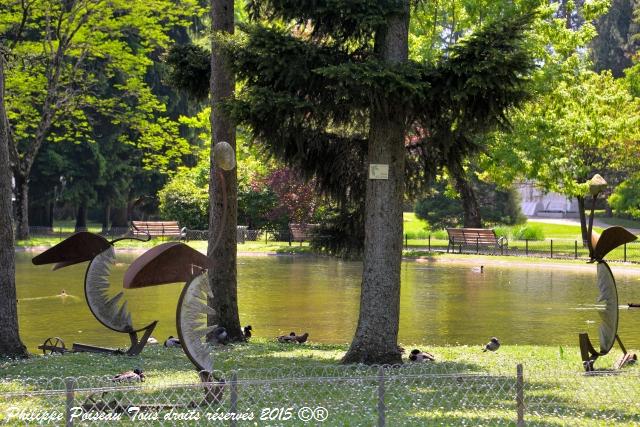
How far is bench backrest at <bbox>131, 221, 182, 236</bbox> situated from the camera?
141 ft

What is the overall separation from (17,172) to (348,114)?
30.3m

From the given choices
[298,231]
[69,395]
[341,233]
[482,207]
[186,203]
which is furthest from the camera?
[482,207]

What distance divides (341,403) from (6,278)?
5929 mm

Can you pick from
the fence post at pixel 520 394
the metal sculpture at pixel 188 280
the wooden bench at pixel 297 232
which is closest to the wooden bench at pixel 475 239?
the wooden bench at pixel 297 232

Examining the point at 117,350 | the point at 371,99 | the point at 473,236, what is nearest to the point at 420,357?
the point at 371,99

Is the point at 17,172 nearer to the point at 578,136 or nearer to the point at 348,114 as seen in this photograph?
the point at 578,136

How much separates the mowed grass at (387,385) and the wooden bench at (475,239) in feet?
75.6

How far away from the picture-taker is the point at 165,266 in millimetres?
9070

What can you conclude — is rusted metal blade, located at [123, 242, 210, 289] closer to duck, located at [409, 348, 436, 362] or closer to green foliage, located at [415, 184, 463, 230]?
duck, located at [409, 348, 436, 362]

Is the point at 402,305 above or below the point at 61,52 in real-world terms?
below

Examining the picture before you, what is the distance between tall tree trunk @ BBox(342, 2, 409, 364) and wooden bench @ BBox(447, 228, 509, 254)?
25132 mm

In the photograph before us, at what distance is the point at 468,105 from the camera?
11.8m

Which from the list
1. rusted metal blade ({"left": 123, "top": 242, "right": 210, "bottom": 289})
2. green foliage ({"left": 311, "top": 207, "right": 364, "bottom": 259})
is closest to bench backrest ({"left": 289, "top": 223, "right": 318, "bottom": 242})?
green foliage ({"left": 311, "top": 207, "right": 364, "bottom": 259})

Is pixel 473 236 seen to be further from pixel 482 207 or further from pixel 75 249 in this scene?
pixel 75 249
